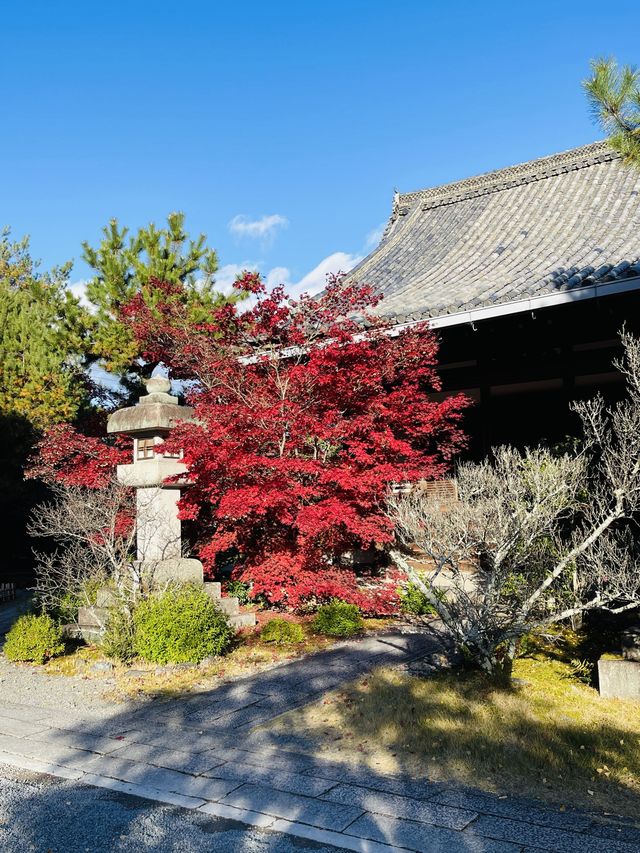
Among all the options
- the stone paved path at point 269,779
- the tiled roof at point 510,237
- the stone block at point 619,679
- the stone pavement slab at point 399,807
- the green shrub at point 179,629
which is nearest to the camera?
the stone paved path at point 269,779

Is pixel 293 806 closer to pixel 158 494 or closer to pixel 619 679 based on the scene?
pixel 619 679

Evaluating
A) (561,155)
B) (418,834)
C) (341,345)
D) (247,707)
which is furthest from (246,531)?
(561,155)

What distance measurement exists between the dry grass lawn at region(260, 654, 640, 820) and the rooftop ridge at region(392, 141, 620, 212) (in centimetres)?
1146

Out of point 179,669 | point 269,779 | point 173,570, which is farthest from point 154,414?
point 269,779

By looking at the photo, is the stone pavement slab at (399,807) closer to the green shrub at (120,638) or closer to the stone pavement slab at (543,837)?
the stone pavement slab at (543,837)

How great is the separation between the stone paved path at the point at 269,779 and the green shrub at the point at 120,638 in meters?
1.25

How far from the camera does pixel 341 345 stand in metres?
9.18

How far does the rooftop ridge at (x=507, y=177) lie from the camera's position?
14298mm

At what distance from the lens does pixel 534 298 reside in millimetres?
8305

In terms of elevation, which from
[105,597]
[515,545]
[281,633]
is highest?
[515,545]

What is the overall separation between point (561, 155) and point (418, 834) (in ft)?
48.3

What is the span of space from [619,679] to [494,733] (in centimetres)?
143

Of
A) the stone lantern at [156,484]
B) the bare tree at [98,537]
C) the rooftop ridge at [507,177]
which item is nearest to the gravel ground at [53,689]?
the bare tree at [98,537]

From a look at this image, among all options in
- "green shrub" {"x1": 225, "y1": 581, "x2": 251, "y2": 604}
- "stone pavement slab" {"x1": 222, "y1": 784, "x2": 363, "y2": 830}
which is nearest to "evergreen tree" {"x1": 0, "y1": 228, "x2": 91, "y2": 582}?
"green shrub" {"x1": 225, "y1": 581, "x2": 251, "y2": 604}
